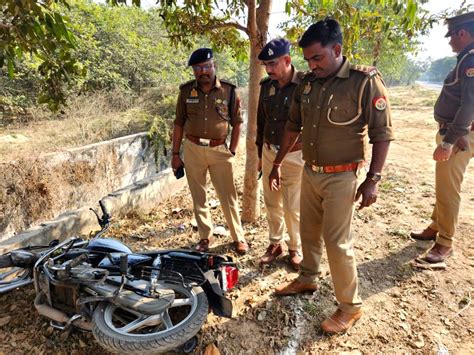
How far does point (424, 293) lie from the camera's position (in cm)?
271

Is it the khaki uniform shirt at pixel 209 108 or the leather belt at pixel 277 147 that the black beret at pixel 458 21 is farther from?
the khaki uniform shirt at pixel 209 108

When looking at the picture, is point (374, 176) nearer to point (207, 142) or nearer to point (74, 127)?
point (207, 142)

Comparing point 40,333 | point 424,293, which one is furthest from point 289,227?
point 40,333

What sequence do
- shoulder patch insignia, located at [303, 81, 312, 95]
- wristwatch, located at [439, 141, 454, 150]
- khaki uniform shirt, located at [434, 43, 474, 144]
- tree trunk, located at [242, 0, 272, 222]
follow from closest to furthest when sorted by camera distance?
1. shoulder patch insignia, located at [303, 81, 312, 95]
2. khaki uniform shirt, located at [434, 43, 474, 144]
3. wristwatch, located at [439, 141, 454, 150]
4. tree trunk, located at [242, 0, 272, 222]

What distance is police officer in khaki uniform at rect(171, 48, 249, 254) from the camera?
304 centimetres

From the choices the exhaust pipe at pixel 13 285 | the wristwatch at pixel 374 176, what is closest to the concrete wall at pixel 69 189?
the exhaust pipe at pixel 13 285

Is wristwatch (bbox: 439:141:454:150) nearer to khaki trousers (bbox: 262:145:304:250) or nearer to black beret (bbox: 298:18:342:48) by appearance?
khaki trousers (bbox: 262:145:304:250)

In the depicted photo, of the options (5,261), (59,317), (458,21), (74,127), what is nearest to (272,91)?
(458,21)

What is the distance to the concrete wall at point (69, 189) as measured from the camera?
3705 mm

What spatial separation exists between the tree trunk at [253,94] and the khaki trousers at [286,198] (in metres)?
0.18

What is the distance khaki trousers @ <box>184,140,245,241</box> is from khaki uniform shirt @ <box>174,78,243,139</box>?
157 mm

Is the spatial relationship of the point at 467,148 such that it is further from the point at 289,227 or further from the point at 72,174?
the point at 72,174

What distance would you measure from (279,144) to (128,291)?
5.44ft

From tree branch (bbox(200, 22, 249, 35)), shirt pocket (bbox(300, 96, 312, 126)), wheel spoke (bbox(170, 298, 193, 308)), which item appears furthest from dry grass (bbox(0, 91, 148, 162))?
shirt pocket (bbox(300, 96, 312, 126))
